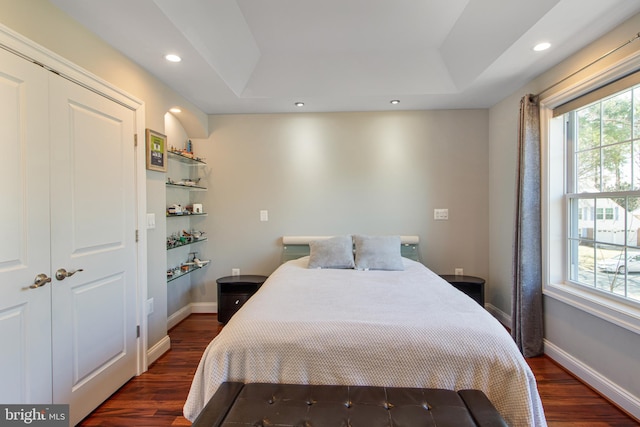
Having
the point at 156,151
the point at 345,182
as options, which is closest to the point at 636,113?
the point at 345,182

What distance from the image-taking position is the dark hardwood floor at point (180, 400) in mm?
1751

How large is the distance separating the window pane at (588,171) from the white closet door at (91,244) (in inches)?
133

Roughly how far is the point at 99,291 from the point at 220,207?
5.58 ft

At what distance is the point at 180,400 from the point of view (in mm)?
1953

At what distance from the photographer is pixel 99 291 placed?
190 cm

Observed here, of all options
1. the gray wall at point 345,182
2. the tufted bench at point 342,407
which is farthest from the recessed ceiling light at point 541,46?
the tufted bench at point 342,407

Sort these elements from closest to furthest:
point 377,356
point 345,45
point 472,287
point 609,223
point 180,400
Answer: point 377,356, point 180,400, point 609,223, point 345,45, point 472,287

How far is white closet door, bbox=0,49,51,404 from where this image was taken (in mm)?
1360

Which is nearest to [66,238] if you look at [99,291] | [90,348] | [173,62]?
[99,291]

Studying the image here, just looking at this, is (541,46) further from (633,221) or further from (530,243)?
(530,243)

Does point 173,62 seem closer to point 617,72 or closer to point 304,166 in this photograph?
point 304,166
